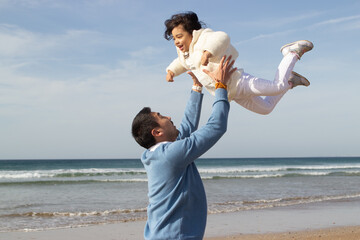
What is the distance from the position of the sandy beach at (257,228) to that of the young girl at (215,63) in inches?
167

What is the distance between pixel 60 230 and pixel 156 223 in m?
6.00

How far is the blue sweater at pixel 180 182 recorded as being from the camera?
2.36m

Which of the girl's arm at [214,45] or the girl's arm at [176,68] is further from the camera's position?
the girl's arm at [176,68]

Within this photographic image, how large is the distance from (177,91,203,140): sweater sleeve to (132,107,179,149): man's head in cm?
32

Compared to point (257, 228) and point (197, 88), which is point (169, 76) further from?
point (257, 228)

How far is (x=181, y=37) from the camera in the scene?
3.11 metres

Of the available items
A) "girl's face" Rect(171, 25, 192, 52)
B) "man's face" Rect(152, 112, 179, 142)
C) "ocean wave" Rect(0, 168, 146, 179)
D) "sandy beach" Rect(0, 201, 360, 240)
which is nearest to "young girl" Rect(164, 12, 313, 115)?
"girl's face" Rect(171, 25, 192, 52)

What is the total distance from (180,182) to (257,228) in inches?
224

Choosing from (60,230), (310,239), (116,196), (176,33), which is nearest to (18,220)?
(60,230)

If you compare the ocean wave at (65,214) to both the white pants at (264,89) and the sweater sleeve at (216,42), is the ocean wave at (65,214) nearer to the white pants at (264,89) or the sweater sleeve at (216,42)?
the white pants at (264,89)

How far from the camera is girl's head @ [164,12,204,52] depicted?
306cm

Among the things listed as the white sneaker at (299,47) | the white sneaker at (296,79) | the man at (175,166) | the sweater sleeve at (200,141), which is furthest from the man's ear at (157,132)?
the white sneaker at (299,47)

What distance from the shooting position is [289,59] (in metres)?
3.43

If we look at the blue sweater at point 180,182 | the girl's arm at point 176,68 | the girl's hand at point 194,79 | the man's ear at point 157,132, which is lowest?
the blue sweater at point 180,182
